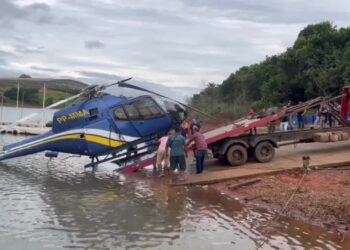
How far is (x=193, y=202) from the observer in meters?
12.6

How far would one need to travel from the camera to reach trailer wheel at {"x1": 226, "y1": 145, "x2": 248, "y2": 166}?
17328mm

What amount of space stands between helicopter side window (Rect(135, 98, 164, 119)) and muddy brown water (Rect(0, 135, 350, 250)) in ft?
9.73

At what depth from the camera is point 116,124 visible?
1798 centimetres

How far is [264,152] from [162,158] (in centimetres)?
338

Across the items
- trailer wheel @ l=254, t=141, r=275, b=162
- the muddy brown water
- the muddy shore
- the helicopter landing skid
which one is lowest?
the muddy brown water

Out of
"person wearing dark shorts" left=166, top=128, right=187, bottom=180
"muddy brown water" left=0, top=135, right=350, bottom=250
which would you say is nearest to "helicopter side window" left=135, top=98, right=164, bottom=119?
"person wearing dark shorts" left=166, top=128, right=187, bottom=180

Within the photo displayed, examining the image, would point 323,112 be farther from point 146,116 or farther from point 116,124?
point 116,124

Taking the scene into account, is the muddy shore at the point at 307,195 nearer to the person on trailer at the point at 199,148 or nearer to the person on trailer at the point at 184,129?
the person on trailer at the point at 199,148

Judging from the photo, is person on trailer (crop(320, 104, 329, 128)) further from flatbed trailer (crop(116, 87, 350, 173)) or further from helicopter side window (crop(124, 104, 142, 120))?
helicopter side window (crop(124, 104, 142, 120))

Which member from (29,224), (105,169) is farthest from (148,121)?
(29,224)

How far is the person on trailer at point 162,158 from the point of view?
1692 centimetres

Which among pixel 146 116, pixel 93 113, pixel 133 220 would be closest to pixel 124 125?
pixel 146 116

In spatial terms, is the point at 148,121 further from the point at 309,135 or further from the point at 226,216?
the point at 226,216

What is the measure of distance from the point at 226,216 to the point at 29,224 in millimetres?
3886
